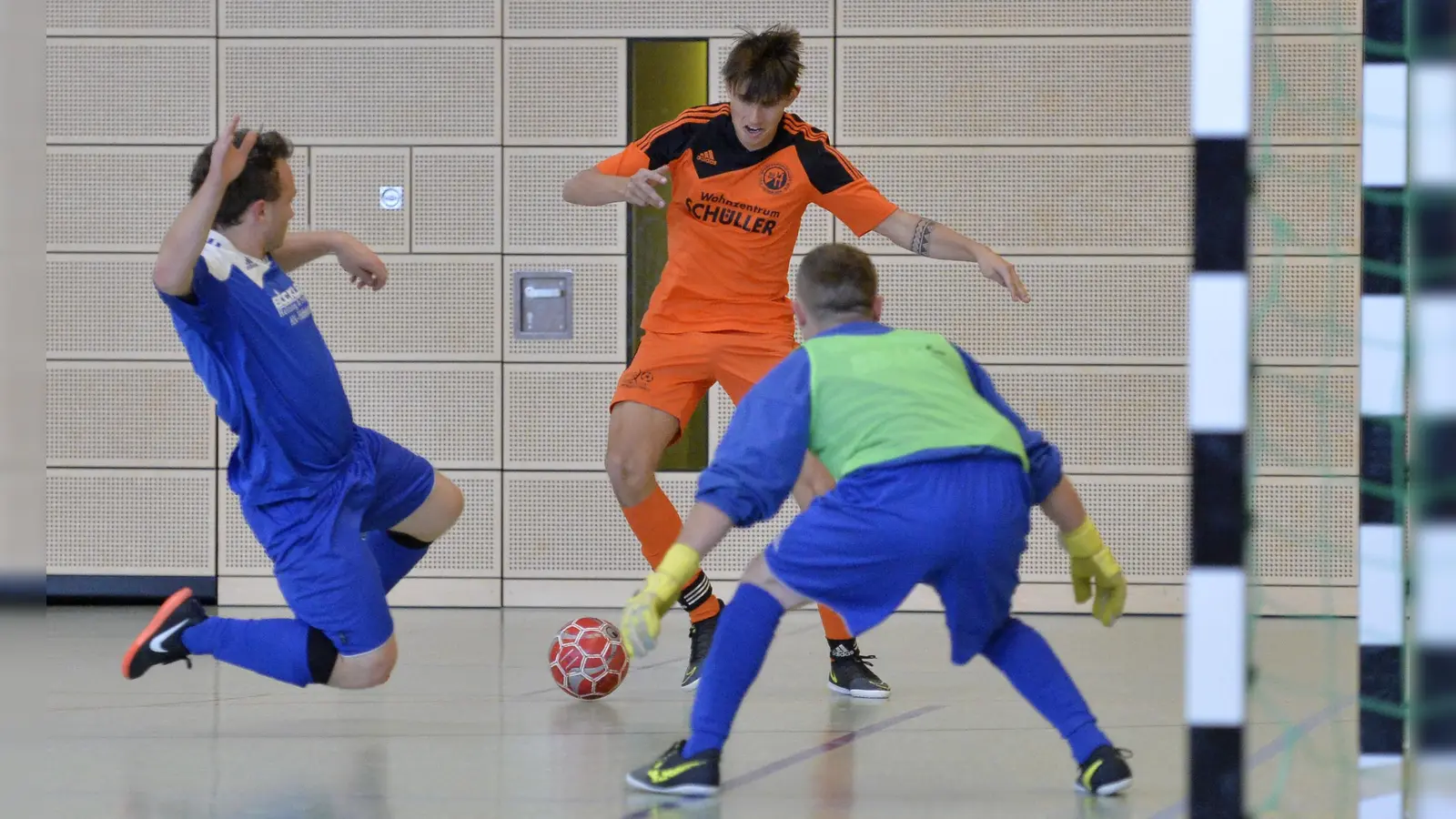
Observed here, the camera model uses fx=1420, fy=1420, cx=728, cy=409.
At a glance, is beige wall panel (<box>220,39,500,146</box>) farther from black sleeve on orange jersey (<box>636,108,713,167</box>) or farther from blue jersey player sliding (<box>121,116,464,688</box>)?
blue jersey player sliding (<box>121,116,464,688</box>)

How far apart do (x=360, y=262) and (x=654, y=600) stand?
1572mm

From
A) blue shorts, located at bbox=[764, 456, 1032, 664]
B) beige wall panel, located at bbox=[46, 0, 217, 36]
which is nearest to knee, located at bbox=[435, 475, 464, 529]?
blue shorts, located at bbox=[764, 456, 1032, 664]

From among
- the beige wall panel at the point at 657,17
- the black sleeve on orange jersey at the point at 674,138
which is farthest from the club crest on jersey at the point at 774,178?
the beige wall panel at the point at 657,17

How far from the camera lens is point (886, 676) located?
13.9 ft

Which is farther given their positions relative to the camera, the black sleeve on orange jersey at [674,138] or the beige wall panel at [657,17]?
the beige wall panel at [657,17]

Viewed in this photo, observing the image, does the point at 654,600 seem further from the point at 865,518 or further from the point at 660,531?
the point at 660,531

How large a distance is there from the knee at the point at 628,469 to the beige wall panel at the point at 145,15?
2.96 m

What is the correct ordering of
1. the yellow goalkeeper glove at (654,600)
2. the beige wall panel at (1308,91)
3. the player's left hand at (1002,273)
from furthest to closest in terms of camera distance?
the beige wall panel at (1308,91), the player's left hand at (1002,273), the yellow goalkeeper glove at (654,600)

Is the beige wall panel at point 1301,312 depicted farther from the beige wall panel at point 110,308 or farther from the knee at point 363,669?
the beige wall panel at point 110,308

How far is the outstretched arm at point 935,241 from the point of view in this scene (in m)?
3.58

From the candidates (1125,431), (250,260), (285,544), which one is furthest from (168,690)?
(1125,431)

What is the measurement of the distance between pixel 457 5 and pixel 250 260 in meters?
2.74

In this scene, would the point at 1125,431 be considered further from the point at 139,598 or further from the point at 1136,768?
the point at 139,598

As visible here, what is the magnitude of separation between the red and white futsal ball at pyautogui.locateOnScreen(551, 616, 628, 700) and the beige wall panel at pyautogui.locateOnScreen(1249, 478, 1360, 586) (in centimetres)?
300
